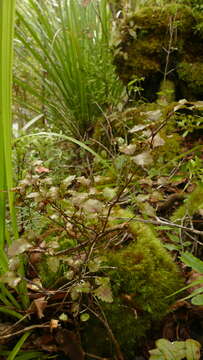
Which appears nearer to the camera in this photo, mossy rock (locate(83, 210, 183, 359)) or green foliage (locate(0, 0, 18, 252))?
green foliage (locate(0, 0, 18, 252))

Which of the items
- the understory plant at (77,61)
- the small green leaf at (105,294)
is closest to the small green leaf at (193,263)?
the small green leaf at (105,294)

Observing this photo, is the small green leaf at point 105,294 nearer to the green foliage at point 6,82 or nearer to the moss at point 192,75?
the green foliage at point 6,82

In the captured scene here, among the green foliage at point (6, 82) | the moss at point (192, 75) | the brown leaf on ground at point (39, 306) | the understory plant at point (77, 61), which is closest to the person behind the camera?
the green foliage at point (6, 82)

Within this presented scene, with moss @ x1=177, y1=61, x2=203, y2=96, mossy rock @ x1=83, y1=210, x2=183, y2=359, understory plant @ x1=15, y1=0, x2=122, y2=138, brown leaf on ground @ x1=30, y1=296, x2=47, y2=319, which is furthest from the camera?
understory plant @ x1=15, y1=0, x2=122, y2=138

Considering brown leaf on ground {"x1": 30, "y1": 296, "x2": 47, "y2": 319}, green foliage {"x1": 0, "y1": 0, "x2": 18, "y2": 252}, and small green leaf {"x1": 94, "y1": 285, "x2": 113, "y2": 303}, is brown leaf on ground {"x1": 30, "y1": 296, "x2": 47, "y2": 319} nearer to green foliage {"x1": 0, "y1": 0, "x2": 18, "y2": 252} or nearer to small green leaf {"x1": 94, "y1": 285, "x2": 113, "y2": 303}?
small green leaf {"x1": 94, "y1": 285, "x2": 113, "y2": 303}

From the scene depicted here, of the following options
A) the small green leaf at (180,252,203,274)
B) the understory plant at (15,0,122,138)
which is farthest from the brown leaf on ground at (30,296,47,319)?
the understory plant at (15,0,122,138)

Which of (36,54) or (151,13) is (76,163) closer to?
(36,54)
